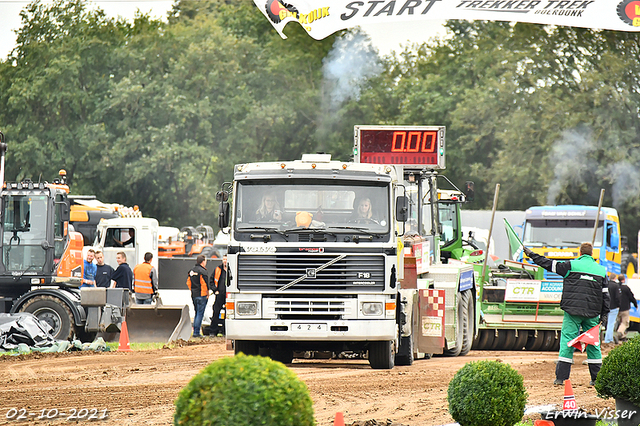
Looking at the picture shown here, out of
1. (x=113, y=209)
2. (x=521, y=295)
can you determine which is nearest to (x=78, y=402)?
(x=521, y=295)

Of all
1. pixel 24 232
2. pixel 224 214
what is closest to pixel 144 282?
pixel 24 232

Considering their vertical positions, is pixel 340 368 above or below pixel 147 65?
below

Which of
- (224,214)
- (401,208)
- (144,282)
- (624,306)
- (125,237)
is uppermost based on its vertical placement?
(401,208)

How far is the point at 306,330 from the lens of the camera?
1248 centimetres

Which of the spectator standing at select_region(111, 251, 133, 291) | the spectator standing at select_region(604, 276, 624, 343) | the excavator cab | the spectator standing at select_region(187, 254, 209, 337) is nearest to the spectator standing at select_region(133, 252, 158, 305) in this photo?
Result: the spectator standing at select_region(111, 251, 133, 291)

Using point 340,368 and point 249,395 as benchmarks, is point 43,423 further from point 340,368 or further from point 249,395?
point 340,368

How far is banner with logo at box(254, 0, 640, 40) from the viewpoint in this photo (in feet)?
77.7

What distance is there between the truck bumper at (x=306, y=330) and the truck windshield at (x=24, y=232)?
8241 millimetres

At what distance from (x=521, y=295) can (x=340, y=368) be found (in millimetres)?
5799

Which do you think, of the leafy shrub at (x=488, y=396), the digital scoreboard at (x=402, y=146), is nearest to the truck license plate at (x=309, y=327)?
the leafy shrub at (x=488, y=396)

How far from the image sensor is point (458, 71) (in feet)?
163

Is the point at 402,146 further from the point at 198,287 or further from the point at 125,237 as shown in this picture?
the point at 125,237

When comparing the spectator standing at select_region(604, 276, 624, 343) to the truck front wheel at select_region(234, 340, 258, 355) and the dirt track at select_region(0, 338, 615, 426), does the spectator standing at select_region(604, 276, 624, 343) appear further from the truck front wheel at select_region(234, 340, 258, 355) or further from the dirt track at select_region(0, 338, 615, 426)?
the truck front wheel at select_region(234, 340, 258, 355)

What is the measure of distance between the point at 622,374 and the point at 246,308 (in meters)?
5.55
